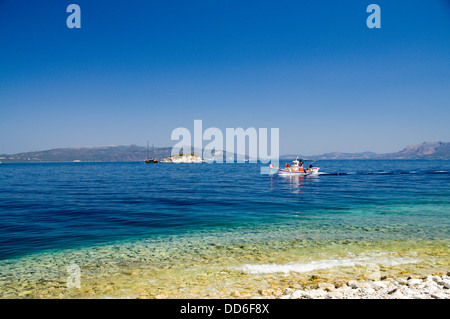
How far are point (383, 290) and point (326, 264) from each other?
3.32 meters

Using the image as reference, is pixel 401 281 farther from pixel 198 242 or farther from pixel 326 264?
pixel 198 242

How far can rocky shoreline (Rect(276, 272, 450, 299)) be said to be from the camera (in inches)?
291

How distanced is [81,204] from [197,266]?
2197 cm

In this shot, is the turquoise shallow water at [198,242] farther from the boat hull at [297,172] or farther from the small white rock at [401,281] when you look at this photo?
the boat hull at [297,172]

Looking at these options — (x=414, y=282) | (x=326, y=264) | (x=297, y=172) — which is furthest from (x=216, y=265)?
(x=297, y=172)

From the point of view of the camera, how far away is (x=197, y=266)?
11.2 meters

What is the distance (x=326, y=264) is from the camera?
11.1 metres

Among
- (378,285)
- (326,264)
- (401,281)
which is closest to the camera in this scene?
(378,285)

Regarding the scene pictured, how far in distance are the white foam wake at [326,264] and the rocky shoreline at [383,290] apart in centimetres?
198

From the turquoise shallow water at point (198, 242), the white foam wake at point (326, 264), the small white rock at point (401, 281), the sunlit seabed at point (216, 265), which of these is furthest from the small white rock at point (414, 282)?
the turquoise shallow water at point (198, 242)

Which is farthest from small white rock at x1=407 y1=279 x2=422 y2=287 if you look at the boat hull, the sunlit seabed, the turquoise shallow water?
the boat hull
